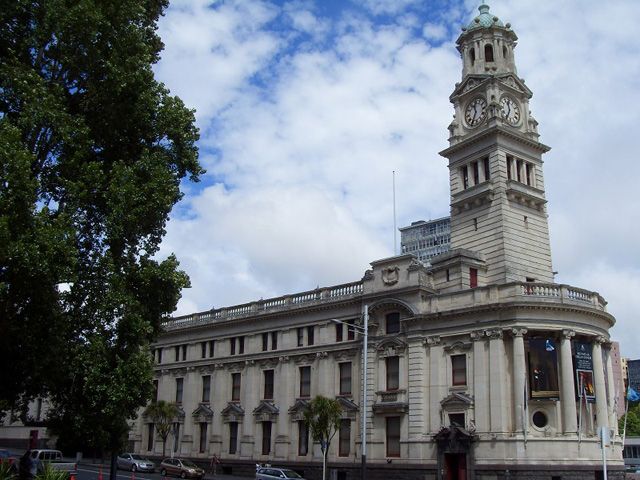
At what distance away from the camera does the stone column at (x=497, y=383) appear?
40125 mm

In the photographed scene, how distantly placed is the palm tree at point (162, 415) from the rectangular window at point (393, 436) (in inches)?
792

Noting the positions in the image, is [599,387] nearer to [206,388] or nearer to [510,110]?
[510,110]

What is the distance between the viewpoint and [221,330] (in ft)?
194

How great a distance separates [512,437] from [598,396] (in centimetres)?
654

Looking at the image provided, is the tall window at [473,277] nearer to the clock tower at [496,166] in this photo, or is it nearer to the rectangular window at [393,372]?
the clock tower at [496,166]

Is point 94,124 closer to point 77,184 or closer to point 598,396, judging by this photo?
point 77,184

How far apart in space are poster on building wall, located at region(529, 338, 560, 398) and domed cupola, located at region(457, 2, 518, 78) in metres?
22.7

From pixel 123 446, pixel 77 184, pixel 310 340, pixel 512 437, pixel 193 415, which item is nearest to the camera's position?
pixel 77 184

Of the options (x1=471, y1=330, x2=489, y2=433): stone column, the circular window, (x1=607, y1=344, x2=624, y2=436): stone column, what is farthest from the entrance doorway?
(x1=607, y1=344, x2=624, y2=436): stone column

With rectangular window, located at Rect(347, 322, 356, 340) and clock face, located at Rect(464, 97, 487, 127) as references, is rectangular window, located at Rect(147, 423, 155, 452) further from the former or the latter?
clock face, located at Rect(464, 97, 487, 127)

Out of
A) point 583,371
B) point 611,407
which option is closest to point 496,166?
point 583,371

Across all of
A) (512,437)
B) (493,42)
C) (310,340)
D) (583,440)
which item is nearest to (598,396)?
(583,440)

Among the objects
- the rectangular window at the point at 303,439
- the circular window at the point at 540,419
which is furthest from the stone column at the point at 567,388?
the rectangular window at the point at 303,439

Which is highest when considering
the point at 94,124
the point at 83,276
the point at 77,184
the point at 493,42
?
the point at 493,42
